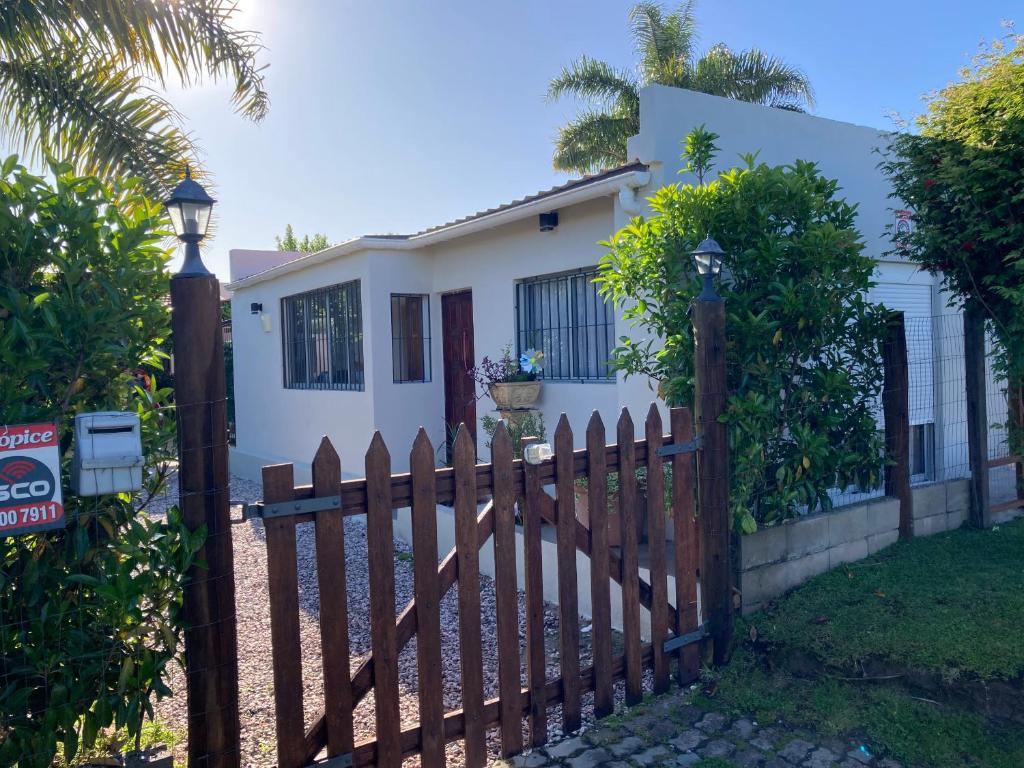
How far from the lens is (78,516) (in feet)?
8.87

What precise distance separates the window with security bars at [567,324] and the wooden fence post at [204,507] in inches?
197

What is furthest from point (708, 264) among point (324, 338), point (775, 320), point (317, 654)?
point (324, 338)

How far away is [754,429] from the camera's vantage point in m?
4.70

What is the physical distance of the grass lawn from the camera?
371 cm

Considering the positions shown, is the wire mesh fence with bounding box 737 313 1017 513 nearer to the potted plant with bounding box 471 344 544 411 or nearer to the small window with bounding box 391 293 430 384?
the potted plant with bounding box 471 344 544 411

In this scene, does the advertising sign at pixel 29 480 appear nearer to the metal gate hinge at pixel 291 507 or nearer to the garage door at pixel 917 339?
the metal gate hinge at pixel 291 507

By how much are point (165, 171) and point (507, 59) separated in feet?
18.7

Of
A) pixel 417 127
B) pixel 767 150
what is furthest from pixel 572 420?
pixel 417 127

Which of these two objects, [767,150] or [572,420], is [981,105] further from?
[572,420]

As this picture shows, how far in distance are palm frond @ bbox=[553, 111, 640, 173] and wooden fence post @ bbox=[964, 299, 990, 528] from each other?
13.0 m

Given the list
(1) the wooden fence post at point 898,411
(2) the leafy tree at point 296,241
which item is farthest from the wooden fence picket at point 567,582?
(2) the leafy tree at point 296,241

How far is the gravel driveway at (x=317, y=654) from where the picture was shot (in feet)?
13.6

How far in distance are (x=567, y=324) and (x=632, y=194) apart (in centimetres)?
201

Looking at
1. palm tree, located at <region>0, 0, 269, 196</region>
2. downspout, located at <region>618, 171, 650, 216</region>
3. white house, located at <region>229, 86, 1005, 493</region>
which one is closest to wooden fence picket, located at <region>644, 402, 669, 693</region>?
white house, located at <region>229, 86, 1005, 493</region>
